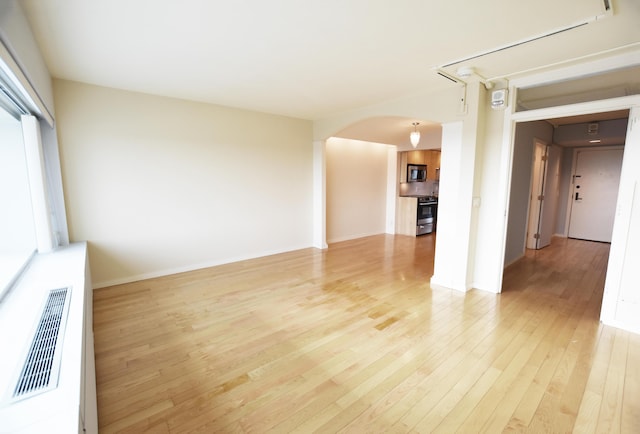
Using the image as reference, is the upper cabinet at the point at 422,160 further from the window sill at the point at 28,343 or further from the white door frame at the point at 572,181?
the window sill at the point at 28,343

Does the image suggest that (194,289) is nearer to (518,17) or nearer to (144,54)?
(144,54)

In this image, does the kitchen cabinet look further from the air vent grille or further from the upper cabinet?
the air vent grille

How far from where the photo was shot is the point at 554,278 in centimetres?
420

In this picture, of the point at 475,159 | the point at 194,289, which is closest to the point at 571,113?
the point at 475,159

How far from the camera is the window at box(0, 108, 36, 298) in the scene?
94.0 inches

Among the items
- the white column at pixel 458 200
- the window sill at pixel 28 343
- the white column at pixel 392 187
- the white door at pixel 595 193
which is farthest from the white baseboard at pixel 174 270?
the white door at pixel 595 193

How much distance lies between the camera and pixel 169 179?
4.15 m

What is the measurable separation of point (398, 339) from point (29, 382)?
241cm

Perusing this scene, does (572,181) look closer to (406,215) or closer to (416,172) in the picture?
(416,172)

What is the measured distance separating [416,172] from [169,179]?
6161 millimetres

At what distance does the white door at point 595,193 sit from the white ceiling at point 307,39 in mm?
5428

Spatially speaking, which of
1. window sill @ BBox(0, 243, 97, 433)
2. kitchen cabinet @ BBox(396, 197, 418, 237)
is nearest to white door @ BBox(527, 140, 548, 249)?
kitchen cabinet @ BBox(396, 197, 418, 237)

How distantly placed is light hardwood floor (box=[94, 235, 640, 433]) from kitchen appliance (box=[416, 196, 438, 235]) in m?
3.47

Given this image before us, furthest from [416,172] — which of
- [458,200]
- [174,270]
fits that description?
[174,270]
